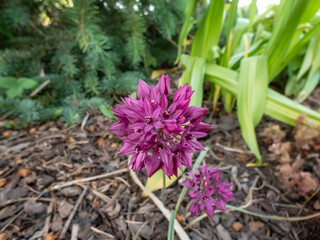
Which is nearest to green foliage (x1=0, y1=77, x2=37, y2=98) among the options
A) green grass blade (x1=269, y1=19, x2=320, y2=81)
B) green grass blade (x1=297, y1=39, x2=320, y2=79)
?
green grass blade (x1=269, y1=19, x2=320, y2=81)

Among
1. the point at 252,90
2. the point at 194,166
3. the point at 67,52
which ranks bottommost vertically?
the point at 194,166

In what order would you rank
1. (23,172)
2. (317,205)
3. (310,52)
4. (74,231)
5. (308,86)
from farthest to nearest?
(308,86) → (310,52) → (23,172) → (317,205) → (74,231)

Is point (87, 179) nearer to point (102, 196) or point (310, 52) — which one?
point (102, 196)

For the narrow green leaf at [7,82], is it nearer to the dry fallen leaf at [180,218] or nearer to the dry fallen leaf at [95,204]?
the dry fallen leaf at [95,204]

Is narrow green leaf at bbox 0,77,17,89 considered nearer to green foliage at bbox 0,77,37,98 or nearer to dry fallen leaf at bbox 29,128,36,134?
green foliage at bbox 0,77,37,98

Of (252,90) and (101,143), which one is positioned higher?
(252,90)

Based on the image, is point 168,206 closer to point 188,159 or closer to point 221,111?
point 188,159

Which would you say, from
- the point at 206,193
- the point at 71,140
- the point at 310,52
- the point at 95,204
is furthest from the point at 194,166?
the point at 310,52
